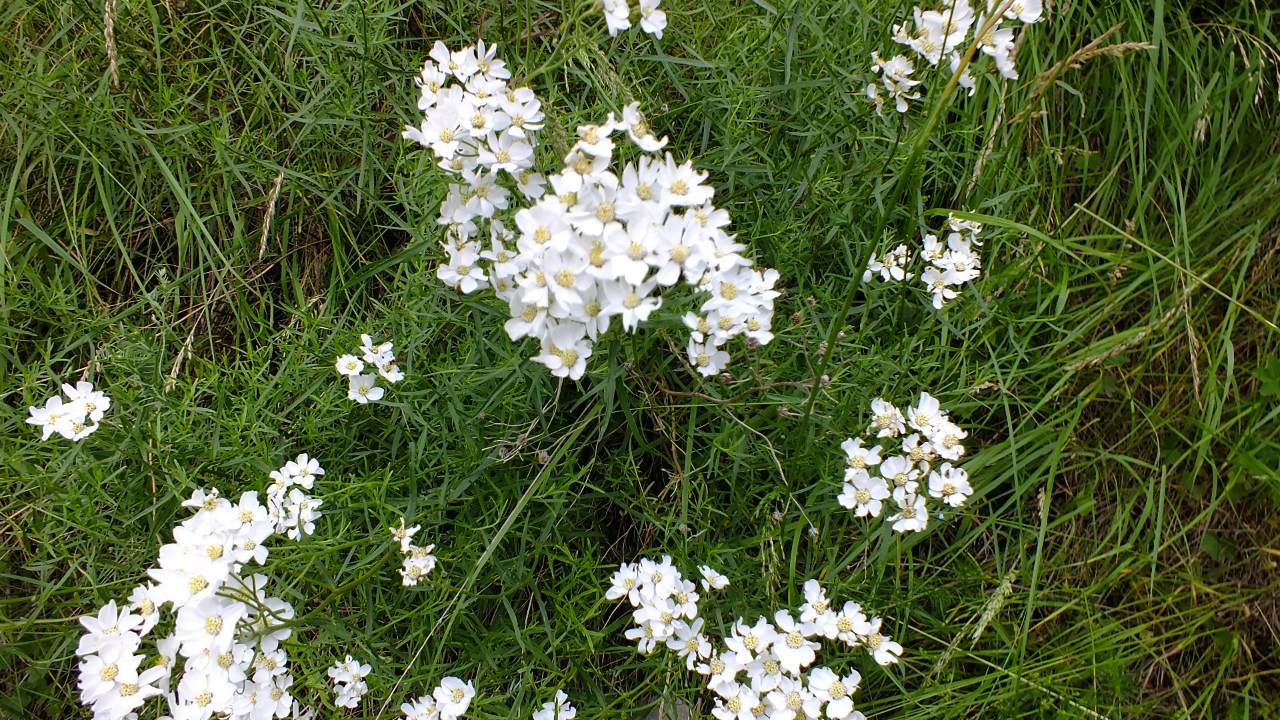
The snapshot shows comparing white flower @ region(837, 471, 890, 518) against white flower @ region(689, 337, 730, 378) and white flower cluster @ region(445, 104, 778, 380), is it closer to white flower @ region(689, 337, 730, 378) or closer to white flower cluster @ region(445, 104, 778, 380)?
white flower @ region(689, 337, 730, 378)

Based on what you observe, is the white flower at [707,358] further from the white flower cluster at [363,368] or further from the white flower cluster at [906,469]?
the white flower cluster at [363,368]

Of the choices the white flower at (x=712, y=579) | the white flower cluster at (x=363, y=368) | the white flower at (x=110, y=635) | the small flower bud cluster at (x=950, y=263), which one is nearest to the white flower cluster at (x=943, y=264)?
the small flower bud cluster at (x=950, y=263)

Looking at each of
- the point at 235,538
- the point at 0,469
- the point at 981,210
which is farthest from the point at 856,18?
the point at 0,469

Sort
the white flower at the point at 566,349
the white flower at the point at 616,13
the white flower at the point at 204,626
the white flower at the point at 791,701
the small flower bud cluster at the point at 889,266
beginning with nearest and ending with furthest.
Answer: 1. the white flower at the point at 204,626
2. the white flower at the point at 566,349
3. the white flower at the point at 616,13
4. the white flower at the point at 791,701
5. the small flower bud cluster at the point at 889,266

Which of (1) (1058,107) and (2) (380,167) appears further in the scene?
(1) (1058,107)

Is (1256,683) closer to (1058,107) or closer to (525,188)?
(1058,107)

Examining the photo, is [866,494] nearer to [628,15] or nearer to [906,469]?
[906,469]

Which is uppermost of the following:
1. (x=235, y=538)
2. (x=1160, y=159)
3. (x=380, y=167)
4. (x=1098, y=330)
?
(x=380, y=167)
